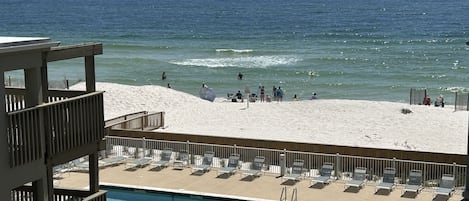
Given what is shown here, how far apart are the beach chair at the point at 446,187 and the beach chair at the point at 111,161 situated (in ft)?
30.4

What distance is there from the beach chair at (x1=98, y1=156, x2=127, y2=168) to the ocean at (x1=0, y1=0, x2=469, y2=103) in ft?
80.2

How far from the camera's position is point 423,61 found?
6141 centimetres

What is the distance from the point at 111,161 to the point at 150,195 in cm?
315

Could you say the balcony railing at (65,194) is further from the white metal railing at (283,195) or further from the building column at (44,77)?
the white metal railing at (283,195)

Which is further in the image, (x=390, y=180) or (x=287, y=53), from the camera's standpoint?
(x=287, y=53)

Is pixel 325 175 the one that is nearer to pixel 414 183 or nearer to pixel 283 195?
pixel 283 195

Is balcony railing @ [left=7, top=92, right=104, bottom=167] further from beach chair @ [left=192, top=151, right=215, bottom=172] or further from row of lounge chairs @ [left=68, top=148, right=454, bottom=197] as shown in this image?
beach chair @ [left=192, top=151, right=215, bottom=172]

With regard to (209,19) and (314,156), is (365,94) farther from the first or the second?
(209,19)

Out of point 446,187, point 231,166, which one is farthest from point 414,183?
point 231,166

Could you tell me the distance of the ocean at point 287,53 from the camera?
1982 inches

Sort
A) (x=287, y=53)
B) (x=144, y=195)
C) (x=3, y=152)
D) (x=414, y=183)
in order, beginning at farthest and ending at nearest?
(x=287, y=53) → (x=144, y=195) → (x=414, y=183) → (x=3, y=152)

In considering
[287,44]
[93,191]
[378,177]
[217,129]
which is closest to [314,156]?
[378,177]

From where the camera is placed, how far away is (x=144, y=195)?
62.5 ft

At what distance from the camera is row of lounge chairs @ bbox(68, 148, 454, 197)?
1872 cm
